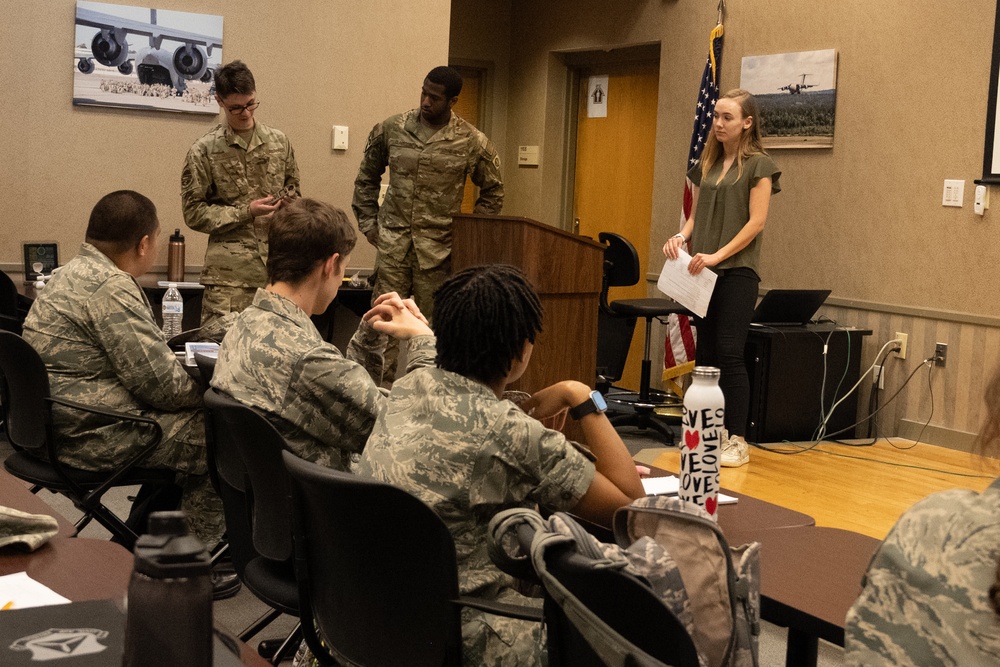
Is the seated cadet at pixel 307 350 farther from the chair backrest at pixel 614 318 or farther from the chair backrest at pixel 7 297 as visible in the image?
the chair backrest at pixel 614 318

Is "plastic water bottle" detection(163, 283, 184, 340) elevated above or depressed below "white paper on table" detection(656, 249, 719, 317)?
below

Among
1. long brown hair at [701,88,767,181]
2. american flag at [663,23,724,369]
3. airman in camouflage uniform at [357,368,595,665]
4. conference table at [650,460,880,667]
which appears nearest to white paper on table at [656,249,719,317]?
long brown hair at [701,88,767,181]

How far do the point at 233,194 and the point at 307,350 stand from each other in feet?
9.15

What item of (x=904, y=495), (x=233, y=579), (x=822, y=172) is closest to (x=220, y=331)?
(x=233, y=579)

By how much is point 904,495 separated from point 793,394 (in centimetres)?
112

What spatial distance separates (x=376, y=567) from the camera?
5.62 feet

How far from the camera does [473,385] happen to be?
188 cm

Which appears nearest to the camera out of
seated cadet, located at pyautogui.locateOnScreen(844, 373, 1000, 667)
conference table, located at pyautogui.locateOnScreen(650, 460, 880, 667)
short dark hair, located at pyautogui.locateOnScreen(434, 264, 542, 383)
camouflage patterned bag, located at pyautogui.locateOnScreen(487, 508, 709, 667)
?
seated cadet, located at pyautogui.locateOnScreen(844, 373, 1000, 667)

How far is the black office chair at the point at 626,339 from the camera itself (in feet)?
19.2

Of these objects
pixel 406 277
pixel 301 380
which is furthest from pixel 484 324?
pixel 406 277

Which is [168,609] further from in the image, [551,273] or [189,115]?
[189,115]

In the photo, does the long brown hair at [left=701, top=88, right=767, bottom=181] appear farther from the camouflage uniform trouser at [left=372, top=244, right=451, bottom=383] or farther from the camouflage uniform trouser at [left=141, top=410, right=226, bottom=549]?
the camouflage uniform trouser at [left=141, top=410, right=226, bottom=549]

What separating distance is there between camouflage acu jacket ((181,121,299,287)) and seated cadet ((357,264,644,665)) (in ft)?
10.4

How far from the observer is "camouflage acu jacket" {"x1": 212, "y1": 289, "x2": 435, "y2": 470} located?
2.36 meters
